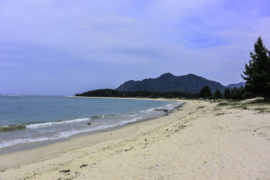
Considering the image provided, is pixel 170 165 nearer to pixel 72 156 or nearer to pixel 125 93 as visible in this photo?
pixel 72 156

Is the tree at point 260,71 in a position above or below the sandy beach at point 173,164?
above

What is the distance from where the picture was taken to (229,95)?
79.9m

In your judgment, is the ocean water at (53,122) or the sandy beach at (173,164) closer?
the sandy beach at (173,164)

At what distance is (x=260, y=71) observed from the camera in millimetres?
30922

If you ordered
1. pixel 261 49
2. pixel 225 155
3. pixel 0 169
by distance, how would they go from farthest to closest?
pixel 261 49, pixel 0 169, pixel 225 155

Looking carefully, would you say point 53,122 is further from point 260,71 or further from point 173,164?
point 260,71

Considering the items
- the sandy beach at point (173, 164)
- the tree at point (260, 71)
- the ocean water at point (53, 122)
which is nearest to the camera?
the sandy beach at point (173, 164)

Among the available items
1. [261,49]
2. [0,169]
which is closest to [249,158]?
[0,169]

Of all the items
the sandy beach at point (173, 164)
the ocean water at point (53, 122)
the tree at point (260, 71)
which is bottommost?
the ocean water at point (53, 122)

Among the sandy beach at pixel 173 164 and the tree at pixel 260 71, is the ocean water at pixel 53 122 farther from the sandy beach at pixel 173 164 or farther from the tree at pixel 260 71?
the tree at pixel 260 71

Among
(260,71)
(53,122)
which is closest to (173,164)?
(53,122)

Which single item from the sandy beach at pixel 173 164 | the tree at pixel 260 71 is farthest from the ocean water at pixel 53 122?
the tree at pixel 260 71

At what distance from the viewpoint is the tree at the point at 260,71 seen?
94.6ft

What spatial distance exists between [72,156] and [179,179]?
5380 mm
